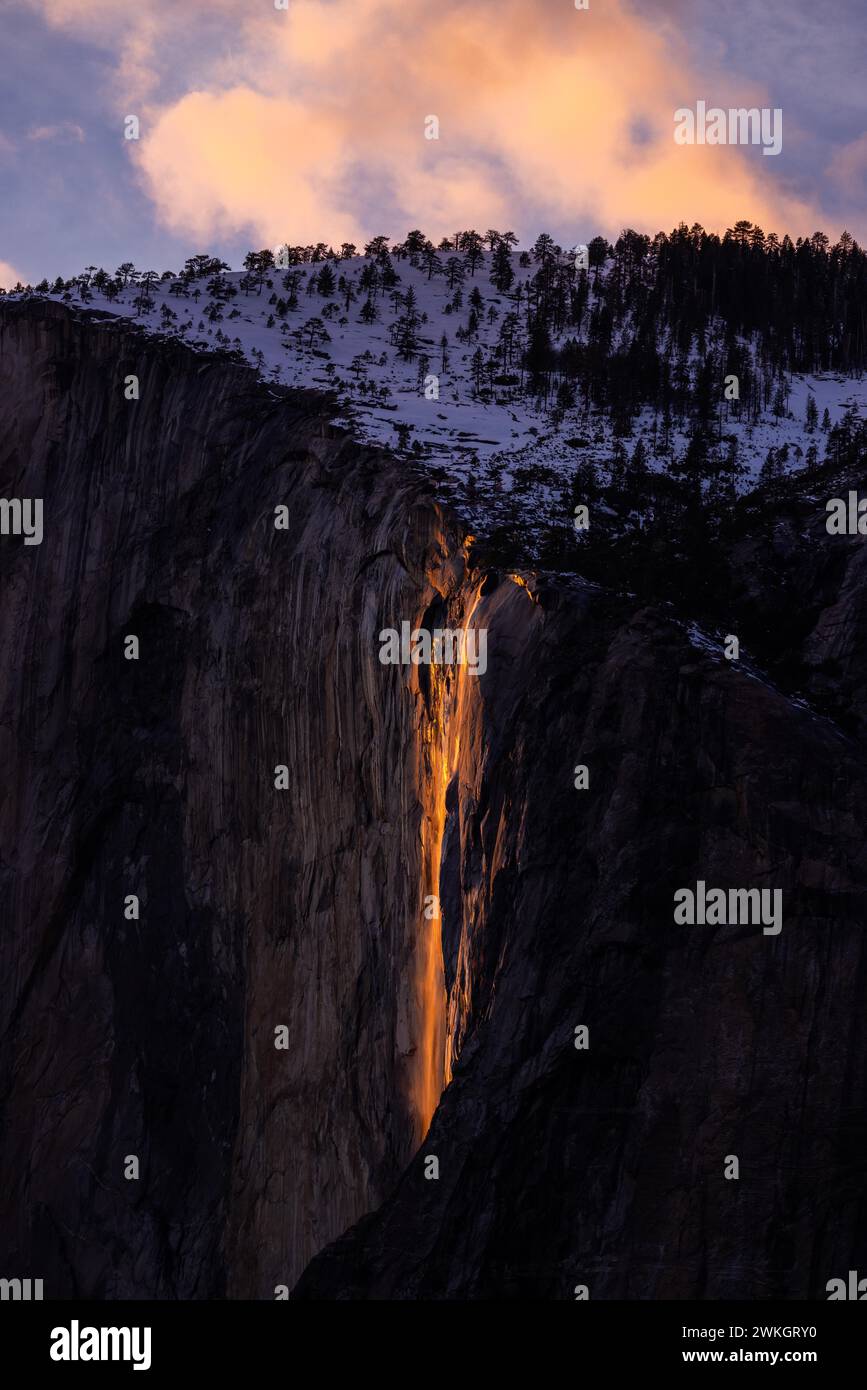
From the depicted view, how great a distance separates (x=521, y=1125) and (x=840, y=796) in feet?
26.1

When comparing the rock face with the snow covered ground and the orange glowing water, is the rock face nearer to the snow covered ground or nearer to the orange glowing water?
the orange glowing water

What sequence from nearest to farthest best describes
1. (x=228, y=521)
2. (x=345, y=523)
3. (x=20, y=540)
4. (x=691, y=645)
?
(x=691, y=645) < (x=345, y=523) < (x=228, y=521) < (x=20, y=540)

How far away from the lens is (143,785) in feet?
142

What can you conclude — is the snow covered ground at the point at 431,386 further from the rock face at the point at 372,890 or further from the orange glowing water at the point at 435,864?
the orange glowing water at the point at 435,864

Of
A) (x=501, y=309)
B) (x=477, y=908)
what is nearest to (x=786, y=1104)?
(x=477, y=908)

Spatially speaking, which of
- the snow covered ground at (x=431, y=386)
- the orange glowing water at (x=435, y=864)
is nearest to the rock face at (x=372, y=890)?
the orange glowing water at (x=435, y=864)

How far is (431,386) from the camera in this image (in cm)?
4825

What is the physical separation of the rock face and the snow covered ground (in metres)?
1.82

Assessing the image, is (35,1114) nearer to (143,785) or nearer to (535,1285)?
(143,785)

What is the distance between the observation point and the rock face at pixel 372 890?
80.8ft

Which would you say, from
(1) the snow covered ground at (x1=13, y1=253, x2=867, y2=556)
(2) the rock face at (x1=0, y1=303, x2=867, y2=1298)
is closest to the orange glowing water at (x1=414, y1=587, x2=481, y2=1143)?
(2) the rock face at (x1=0, y1=303, x2=867, y2=1298)

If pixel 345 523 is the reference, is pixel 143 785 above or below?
below

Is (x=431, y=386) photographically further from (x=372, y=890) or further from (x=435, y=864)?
(x=435, y=864)

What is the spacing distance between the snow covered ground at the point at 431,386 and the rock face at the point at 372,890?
1819 mm
